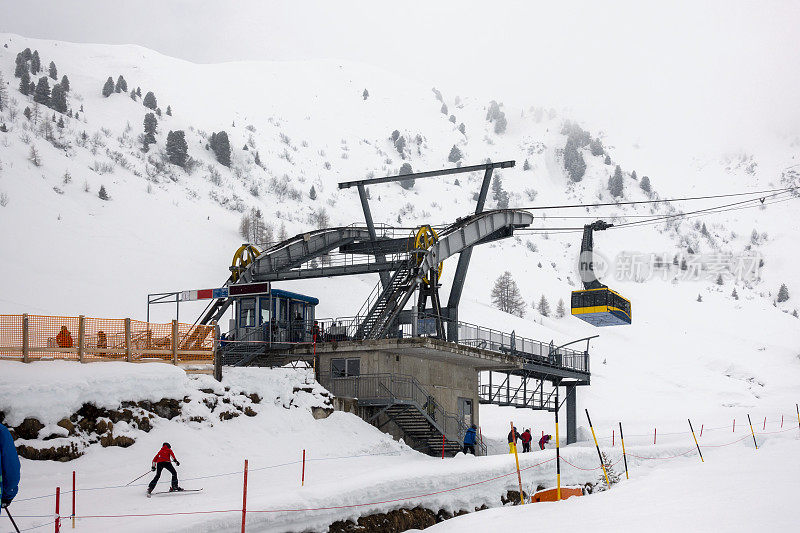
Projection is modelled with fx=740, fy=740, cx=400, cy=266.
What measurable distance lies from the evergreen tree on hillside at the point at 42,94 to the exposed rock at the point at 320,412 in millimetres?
77536

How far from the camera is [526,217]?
1681 inches

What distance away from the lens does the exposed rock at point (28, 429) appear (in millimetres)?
19328

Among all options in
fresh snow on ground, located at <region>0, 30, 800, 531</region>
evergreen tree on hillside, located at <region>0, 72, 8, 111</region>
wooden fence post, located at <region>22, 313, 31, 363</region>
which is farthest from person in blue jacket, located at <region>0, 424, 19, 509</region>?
evergreen tree on hillside, located at <region>0, 72, 8, 111</region>

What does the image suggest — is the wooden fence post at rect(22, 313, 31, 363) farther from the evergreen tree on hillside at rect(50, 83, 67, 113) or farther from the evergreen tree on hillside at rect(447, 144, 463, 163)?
the evergreen tree on hillside at rect(447, 144, 463, 163)

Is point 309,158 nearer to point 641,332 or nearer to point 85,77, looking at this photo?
point 85,77

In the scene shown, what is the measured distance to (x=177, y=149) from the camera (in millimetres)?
94312

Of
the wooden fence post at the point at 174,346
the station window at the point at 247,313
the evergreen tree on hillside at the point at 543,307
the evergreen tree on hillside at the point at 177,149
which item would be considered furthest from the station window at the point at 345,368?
the evergreen tree on hillside at the point at 177,149

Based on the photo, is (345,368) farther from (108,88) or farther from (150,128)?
(108,88)

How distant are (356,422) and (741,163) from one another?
196 metres

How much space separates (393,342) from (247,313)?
8.45 metres

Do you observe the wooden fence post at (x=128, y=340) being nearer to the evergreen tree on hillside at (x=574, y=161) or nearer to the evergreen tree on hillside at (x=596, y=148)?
the evergreen tree on hillside at (x=574, y=161)

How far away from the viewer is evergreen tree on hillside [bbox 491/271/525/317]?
8481 cm

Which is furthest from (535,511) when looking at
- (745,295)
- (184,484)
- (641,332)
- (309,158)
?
(309,158)

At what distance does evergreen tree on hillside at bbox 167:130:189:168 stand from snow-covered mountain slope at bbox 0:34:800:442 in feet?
6.72
